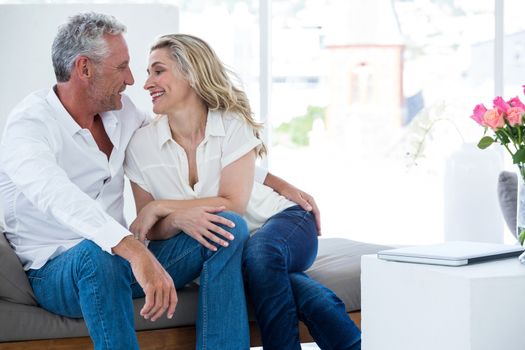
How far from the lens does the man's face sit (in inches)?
109

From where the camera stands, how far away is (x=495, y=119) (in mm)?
2164

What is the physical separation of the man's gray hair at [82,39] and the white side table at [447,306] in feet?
3.70

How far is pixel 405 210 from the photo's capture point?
220 inches

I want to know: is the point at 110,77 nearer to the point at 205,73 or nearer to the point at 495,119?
the point at 205,73

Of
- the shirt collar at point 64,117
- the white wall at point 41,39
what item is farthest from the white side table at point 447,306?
the white wall at point 41,39

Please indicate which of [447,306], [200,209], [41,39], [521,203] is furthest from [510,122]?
[41,39]

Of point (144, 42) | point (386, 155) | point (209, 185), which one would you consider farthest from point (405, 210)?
point (209, 185)

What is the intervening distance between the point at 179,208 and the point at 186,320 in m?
0.33

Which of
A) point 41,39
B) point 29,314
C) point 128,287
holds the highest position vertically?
point 41,39

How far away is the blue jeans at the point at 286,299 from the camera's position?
2.59 m

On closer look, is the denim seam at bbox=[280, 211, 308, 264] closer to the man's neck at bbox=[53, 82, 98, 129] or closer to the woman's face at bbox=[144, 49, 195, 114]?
the woman's face at bbox=[144, 49, 195, 114]

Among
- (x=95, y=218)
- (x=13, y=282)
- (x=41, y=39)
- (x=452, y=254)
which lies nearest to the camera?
(x=452, y=254)

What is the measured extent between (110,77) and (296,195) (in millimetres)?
736

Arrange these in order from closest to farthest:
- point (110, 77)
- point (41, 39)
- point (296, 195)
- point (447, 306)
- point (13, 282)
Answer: point (447, 306) → point (13, 282) → point (110, 77) → point (296, 195) → point (41, 39)
